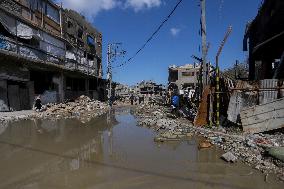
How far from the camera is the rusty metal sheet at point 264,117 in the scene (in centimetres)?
1044

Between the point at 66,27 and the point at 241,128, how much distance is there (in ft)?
96.1

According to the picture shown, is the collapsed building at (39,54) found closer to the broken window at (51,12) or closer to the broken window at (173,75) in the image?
the broken window at (51,12)

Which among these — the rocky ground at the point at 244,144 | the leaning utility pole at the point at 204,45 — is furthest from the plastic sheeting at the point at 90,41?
the rocky ground at the point at 244,144

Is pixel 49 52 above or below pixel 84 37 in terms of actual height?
below

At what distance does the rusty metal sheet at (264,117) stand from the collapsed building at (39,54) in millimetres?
15903

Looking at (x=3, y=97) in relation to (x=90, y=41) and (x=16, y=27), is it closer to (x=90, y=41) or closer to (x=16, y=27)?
(x=16, y=27)

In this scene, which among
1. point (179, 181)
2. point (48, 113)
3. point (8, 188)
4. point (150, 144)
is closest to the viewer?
point (8, 188)

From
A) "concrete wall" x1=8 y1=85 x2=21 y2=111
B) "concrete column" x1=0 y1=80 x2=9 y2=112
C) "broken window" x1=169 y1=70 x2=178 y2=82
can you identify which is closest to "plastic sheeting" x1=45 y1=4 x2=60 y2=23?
"concrete wall" x1=8 y1=85 x2=21 y2=111

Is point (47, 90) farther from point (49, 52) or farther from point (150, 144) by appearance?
point (150, 144)

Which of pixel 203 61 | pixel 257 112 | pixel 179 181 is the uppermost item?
pixel 203 61

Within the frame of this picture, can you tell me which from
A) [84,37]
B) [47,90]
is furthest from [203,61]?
[84,37]

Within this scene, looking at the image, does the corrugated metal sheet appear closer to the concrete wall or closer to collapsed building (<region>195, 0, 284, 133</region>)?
collapsed building (<region>195, 0, 284, 133</region>)

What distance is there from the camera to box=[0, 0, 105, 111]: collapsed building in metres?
22.0

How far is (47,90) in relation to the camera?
28.2m
